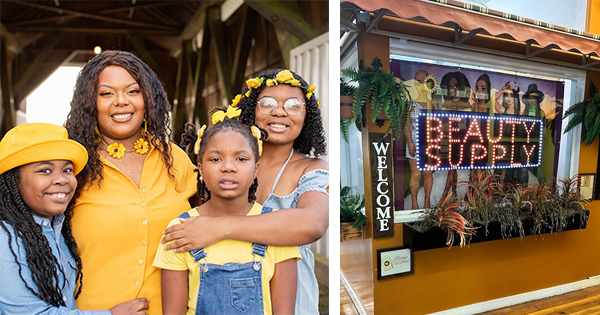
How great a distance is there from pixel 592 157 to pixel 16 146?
13.0 ft

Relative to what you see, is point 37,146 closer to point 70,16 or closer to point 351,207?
point 70,16

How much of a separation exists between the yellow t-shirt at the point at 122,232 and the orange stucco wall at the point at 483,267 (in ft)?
5.01

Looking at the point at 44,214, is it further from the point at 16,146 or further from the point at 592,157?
the point at 592,157

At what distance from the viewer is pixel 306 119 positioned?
1457mm

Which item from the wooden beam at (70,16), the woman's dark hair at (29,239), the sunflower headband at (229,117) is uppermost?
the wooden beam at (70,16)

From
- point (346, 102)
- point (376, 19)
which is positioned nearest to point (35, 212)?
point (346, 102)

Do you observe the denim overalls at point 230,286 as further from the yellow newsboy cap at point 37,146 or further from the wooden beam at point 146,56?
the wooden beam at point 146,56

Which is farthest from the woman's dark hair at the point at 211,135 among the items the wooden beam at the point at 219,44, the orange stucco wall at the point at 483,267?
the orange stucco wall at the point at 483,267

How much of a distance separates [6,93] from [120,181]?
0.59 metres

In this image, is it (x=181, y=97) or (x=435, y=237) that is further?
(x=435, y=237)

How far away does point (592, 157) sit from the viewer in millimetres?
3119

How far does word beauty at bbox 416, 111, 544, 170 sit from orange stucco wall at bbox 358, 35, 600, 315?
0.48 metres

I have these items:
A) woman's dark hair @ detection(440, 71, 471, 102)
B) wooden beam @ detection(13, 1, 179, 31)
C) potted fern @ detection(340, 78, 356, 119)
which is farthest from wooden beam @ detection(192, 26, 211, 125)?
woman's dark hair @ detection(440, 71, 471, 102)

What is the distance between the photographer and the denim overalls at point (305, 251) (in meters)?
1.40
